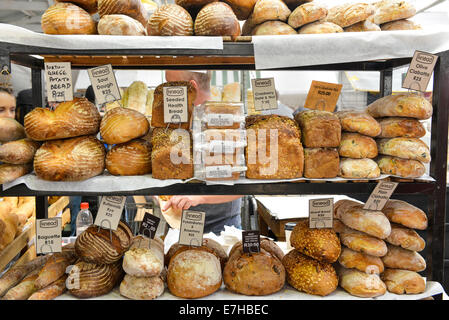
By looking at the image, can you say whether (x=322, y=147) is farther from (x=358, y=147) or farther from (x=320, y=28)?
(x=320, y=28)

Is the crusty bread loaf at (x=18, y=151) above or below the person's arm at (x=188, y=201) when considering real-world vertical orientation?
above

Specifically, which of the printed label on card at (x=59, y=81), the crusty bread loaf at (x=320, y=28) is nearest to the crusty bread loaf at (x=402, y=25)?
the crusty bread loaf at (x=320, y=28)

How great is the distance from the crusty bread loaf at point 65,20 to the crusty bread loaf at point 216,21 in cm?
51

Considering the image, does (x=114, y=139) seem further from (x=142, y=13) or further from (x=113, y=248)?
(x=142, y=13)

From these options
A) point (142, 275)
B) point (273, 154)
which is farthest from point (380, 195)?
point (142, 275)

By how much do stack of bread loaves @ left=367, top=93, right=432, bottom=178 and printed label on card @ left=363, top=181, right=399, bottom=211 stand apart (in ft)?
0.22

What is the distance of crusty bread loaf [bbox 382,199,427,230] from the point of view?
4.94 ft

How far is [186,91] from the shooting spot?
1.42 metres

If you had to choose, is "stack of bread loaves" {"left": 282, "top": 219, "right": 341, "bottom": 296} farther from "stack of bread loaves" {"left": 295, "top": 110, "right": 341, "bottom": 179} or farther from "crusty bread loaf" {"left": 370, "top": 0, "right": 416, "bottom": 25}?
"crusty bread loaf" {"left": 370, "top": 0, "right": 416, "bottom": 25}

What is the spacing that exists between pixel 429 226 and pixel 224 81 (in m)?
2.70

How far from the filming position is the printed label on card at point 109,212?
1477mm

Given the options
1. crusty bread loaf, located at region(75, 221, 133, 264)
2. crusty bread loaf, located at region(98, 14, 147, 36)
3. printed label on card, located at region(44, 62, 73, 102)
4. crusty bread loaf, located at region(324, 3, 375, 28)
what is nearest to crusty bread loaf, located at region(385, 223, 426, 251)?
crusty bread loaf, located at region(324, 3, 375, 28)

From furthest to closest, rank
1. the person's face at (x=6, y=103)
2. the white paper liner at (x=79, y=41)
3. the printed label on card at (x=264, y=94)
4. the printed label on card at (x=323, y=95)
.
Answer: the person's face at (x=6, y=103) < the printed label on card at (x=323, y=95) < the printed label on card at (x=264, y=94) < the white paper liner at (x=79, y=41)

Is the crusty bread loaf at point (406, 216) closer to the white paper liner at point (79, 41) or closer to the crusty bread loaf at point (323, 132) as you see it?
the crusty bread loaf at point (323, 132)
